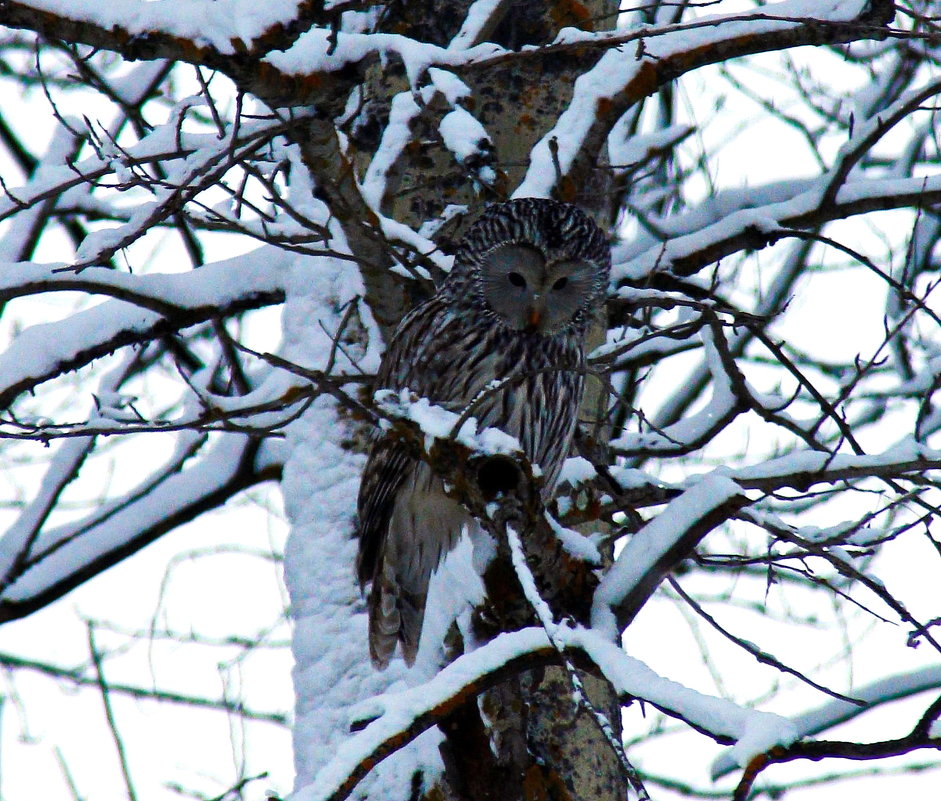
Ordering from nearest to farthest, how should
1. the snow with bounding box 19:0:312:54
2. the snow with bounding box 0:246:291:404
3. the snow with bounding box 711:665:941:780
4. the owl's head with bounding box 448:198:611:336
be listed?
the snow with bounding box 19:0:312:54 < the snow with bounding box 0:246:291:404 < the owl's head with bounding box 448:198:611:336 < the snow with bounding box 711:665:941:780

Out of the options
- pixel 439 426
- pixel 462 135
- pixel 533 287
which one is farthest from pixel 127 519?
pixel 439 426

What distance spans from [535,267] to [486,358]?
0.33 meters

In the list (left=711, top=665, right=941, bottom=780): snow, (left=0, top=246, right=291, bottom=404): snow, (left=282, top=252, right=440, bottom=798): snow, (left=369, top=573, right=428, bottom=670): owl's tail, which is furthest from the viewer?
(left=711, top=665, right=941, bottom=780): snow

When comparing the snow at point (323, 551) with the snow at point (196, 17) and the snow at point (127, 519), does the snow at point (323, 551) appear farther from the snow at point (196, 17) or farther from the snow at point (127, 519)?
the snow at point (196, 17)

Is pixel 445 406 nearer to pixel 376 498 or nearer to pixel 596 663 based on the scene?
pixel 376 498

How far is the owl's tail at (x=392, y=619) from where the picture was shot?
3.80 m

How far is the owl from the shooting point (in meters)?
3.88

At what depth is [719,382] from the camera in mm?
3652

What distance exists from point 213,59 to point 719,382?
1703 mm

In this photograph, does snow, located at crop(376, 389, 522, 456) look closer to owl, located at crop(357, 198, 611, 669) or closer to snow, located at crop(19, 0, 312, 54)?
snow, located at crop(19, 0, 312, 54)

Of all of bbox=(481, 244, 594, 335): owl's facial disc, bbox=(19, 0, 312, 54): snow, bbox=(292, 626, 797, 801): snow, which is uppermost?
bbox=(481, 244, 594, 335): owl's facial disc

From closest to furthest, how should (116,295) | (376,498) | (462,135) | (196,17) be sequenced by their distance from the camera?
(196,17), (462,135), (116,295), (376,498)

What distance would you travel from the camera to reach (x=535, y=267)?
13.3 ft

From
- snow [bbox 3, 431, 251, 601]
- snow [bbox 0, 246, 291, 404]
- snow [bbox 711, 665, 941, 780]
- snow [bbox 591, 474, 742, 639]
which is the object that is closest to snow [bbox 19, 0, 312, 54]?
snow [bbox 0, 246, 291, 404]
